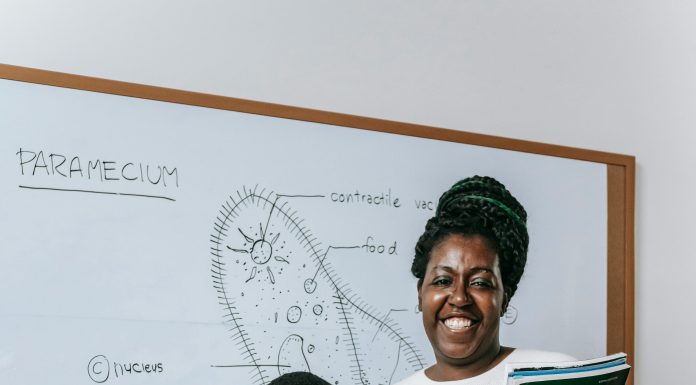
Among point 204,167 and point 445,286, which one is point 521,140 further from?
point 204,167

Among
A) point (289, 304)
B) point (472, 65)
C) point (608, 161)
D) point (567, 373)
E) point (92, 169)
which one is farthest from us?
point (608, 161)

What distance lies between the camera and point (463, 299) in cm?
178

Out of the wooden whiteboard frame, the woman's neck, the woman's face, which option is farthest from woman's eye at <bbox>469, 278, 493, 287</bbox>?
the wooden whiteboard frame

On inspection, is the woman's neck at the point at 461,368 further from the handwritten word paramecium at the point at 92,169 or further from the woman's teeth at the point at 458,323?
the handwritten word paramecium at the point at 92,169

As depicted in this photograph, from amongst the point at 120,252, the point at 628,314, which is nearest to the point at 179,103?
the point at 120,252

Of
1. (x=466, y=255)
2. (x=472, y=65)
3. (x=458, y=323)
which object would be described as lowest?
(x=458, y=323)

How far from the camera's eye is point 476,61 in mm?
2012

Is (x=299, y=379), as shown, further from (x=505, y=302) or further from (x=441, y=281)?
(x=505, y=302)

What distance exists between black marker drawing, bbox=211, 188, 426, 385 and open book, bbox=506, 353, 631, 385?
54 centimetres

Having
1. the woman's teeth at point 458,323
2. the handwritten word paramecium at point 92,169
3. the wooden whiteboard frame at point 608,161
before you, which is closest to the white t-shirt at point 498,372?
the woman's teeth at point 458,323

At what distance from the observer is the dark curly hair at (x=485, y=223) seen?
1.81m

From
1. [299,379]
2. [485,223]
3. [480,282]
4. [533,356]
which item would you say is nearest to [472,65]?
[485,223]

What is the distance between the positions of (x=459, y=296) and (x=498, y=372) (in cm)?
17

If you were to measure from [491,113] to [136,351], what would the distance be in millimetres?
938
